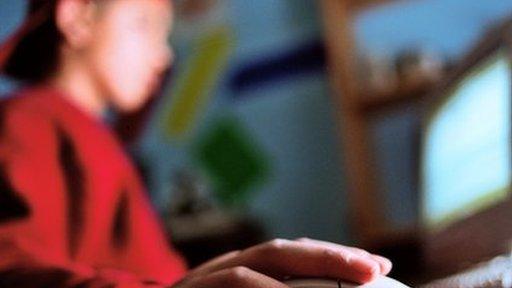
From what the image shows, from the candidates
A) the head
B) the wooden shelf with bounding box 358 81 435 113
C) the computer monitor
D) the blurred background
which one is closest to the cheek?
the head

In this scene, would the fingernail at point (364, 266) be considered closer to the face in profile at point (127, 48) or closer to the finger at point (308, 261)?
the finger at point (308, 261)

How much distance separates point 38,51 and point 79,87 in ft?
0.25

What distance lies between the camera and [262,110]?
1.80 meters

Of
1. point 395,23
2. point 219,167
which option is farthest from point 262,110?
point 395,23

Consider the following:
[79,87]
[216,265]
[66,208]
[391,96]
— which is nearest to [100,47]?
[79,87]

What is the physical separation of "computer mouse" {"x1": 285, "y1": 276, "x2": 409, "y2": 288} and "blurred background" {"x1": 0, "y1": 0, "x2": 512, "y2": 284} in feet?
3.51

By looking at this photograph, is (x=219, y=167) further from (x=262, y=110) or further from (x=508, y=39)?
(x=508, y=39)

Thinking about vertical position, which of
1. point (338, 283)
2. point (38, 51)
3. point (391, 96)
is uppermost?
point (38, 51)

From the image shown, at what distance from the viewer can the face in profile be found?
0.83 metres

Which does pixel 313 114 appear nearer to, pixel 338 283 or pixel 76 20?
pixel 76 20

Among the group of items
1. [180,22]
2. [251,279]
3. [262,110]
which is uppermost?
[180,22]

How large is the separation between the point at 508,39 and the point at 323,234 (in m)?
0.95

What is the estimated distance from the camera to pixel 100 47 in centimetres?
85

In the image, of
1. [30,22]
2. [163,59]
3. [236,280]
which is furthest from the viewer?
[163,59]
